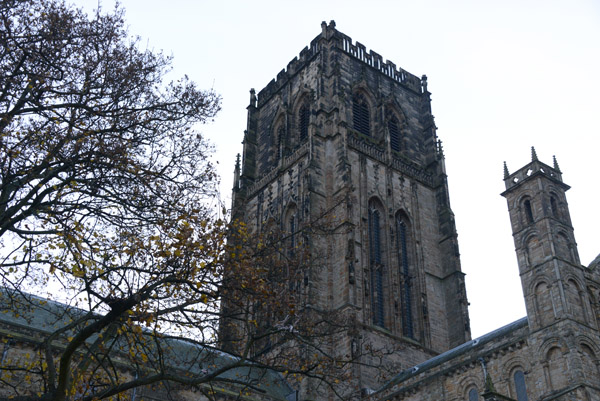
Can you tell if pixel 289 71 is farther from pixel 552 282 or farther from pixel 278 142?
pixel 552 282

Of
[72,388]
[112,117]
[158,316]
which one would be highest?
[112,117]

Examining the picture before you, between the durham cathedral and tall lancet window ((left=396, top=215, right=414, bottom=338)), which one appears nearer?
the durham cathedral

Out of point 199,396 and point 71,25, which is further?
point 199,396

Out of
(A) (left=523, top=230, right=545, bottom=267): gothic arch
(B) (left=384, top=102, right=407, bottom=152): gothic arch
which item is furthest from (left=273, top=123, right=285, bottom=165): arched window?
(A) (left=523, top=230, right=545, bottom=267): gothic arch

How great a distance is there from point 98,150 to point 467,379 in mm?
20522

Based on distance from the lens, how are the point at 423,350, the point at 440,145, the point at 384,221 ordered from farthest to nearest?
the point at 440,145 < the point at 384,221 < the point at 423,350

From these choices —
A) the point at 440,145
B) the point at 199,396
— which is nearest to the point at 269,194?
the point at 440,145

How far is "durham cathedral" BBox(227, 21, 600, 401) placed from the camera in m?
26.8

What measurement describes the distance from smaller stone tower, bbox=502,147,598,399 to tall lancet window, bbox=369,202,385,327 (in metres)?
12.2

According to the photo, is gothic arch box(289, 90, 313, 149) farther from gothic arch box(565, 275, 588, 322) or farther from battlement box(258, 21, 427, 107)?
A: gothic arch box(565, 275, 588, 322)

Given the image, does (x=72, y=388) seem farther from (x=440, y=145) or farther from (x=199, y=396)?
(x=440, y=145)

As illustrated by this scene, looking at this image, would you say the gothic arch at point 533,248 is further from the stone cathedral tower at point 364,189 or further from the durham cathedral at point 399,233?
the stone cathedral tower at point 364,189

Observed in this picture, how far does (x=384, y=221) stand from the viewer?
44969 millimetres

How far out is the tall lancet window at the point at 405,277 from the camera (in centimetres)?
4149
